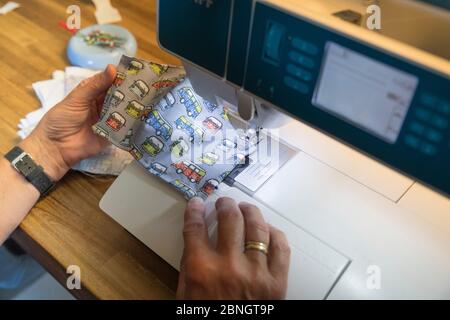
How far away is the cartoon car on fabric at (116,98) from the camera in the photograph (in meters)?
0.74

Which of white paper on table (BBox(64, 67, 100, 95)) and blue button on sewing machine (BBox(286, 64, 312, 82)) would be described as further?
white paper on table (BBox(64, 67, 100, 95))

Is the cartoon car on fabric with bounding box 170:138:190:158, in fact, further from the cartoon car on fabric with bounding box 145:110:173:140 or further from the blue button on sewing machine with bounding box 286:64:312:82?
the blue button on sewing machine with bounding box 286:64:312:82

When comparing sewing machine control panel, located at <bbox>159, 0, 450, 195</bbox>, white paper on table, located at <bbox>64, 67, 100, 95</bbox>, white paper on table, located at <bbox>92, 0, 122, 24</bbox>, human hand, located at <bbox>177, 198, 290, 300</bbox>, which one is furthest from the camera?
white paper on table, located at <bbox>92, 0, 122, 24</bbox>

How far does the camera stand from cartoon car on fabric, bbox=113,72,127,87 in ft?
2.47

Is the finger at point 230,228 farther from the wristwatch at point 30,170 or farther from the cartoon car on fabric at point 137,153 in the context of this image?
the wristwatch at point 30,170

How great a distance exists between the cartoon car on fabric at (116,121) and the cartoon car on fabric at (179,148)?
10 cm

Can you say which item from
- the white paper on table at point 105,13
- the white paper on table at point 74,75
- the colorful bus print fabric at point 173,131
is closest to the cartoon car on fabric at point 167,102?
the colorful bus print fabric at point 173,131

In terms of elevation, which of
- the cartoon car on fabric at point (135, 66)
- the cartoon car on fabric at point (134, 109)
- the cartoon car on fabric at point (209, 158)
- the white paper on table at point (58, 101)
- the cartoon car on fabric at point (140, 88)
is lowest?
the white paper on table at point (58, 101)

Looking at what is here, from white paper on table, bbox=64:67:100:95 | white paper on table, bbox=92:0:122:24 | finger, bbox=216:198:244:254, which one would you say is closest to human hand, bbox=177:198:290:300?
finger, bbox=216:198:244:254

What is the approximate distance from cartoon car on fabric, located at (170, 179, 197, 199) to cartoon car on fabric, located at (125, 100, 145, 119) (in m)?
0.13

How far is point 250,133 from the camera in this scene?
744mm

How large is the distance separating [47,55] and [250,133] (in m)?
0.68

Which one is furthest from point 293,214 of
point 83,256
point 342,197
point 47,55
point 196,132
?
point 47,55
